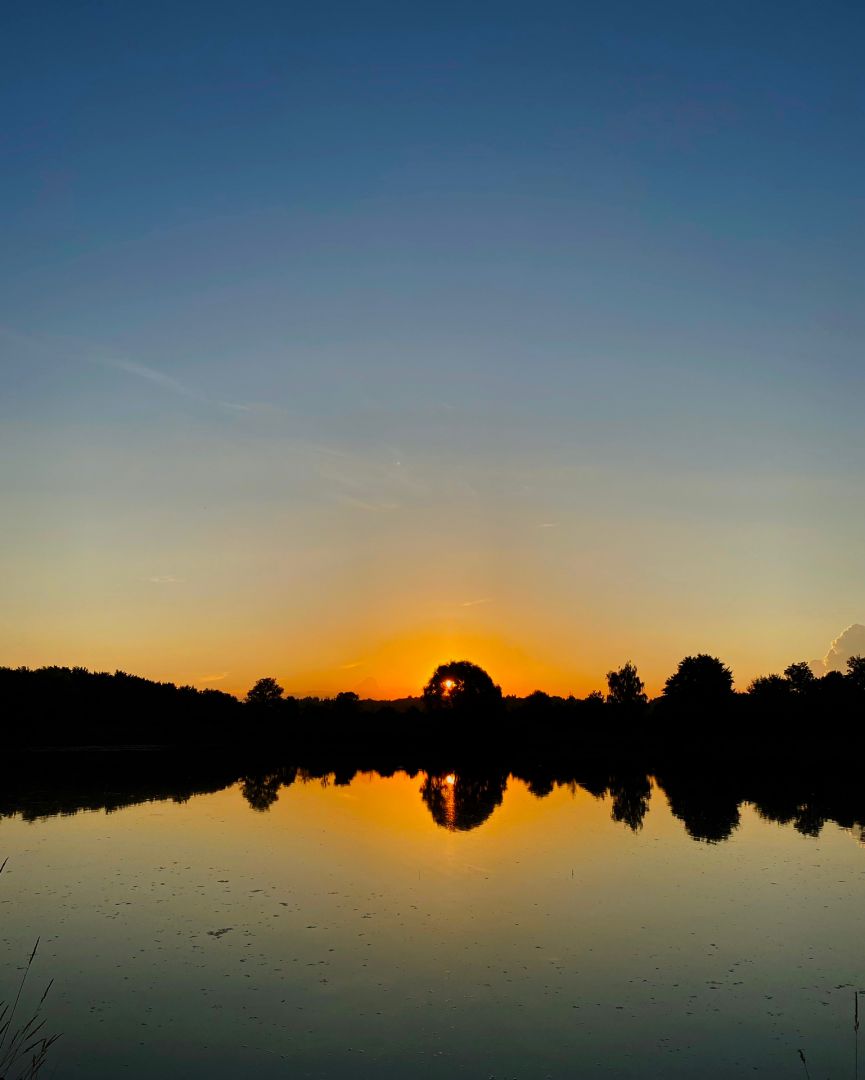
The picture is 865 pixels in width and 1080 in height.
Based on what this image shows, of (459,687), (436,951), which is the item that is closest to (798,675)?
(459,687)

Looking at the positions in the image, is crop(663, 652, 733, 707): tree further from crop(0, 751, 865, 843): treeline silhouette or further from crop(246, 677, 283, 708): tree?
crop(246, 677, 283, 708): tree

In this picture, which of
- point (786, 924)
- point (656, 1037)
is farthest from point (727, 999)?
point (786, 924)

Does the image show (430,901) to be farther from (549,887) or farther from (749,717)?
(749,717)

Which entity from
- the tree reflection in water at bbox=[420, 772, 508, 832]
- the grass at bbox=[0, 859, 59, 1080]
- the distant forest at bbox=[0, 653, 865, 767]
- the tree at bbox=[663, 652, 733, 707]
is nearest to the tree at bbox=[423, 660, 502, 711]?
the distant forest at bbox=[0, 653, 865, 767]

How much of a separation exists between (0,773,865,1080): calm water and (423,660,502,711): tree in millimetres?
90551

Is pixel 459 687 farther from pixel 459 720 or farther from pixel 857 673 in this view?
pixel 857 673

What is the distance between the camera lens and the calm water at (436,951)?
1312 cm

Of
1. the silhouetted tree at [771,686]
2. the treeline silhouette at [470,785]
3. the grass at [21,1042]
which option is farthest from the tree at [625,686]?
the grass at [21,1042]

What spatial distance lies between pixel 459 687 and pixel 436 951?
366ft

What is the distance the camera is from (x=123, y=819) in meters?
38.8

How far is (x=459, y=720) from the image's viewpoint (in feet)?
354

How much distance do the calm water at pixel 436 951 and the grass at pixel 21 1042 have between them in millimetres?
323

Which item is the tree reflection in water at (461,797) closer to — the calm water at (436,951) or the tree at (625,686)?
the calm water at (436,951)

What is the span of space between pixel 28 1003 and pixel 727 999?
1395 centimetres
